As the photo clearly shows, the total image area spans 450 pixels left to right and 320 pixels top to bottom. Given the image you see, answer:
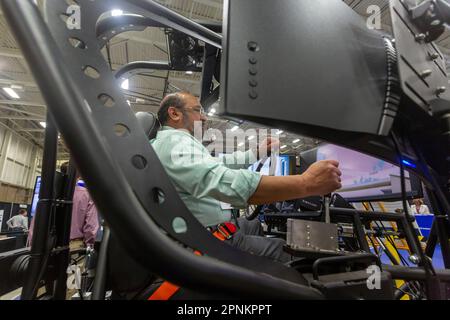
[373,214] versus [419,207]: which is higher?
[419,207]

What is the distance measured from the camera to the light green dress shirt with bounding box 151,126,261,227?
79 cm

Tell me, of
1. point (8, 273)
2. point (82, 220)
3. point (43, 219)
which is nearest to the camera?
point (43, 219)

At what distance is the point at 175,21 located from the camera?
82cm

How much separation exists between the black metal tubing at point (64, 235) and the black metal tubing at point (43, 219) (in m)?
0.14

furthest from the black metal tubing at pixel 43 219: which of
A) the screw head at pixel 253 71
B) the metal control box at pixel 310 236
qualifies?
the metal control box at pixel 310 236

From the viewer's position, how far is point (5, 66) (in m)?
7.61

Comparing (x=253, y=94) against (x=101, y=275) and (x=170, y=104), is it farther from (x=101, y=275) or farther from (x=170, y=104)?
(x=170, y=104)

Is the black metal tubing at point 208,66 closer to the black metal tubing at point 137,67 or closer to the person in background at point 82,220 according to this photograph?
the black metal tubing at point 137,67

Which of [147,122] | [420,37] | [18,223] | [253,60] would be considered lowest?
[18,223]

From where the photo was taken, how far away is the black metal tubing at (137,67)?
1331mm

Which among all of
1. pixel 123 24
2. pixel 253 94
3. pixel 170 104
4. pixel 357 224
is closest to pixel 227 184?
pixel 253 94

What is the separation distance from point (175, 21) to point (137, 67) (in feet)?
2.01

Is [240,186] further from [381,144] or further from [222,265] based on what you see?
[381,144]

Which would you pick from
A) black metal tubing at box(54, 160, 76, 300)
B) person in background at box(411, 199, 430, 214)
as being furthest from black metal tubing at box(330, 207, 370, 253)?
person in background at box(411, 199, 430, 214)
